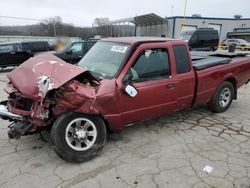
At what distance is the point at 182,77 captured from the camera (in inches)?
177

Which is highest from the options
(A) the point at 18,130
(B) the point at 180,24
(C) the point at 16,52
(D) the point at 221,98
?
(B) the point at 180,24

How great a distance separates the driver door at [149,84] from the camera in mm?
3867

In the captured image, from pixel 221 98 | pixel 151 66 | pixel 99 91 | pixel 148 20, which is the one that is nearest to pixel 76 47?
pixel 221 98

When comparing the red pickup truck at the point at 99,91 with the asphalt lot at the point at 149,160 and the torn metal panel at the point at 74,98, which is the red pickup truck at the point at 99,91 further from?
the asphalt lot at the point at 149,160

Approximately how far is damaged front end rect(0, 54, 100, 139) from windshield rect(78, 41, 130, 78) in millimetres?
446

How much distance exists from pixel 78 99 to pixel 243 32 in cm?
4278

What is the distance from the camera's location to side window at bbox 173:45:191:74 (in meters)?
4.47

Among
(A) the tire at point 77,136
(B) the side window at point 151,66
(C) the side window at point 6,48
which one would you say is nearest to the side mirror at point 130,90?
(B) the side window at point 151,66

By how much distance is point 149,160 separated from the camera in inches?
143

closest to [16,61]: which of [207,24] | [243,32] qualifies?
[207,24]

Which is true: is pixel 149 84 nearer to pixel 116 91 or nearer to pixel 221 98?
pixel 116 91

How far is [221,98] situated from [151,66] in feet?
7.99

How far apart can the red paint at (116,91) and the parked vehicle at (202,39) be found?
14524 millimetres

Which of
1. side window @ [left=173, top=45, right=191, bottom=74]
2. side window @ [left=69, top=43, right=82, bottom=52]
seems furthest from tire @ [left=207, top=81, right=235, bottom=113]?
side window @ [left=69, top=43, right=82, bottom=52]
